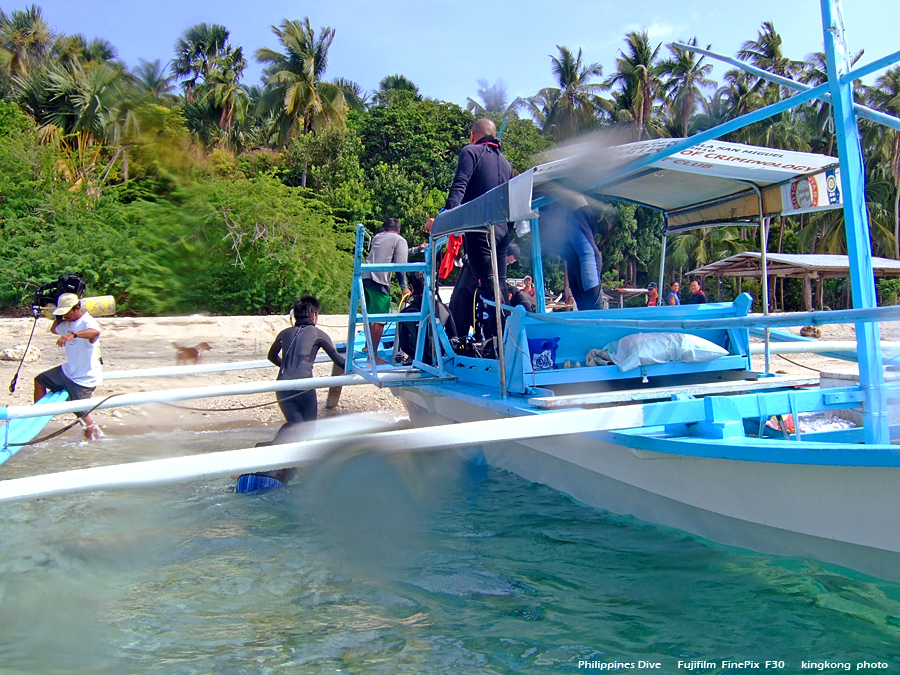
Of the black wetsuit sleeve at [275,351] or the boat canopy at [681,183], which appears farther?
the black wetsuit sleeve at [275,351]

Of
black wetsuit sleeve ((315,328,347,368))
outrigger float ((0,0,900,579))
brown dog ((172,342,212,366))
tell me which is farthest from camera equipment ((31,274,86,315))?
brown dog ((172,342,212,366))

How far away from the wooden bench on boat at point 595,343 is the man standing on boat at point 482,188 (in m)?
0.83

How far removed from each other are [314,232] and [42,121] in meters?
6.12

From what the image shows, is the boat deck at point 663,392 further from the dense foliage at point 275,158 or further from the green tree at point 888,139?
the green tree at point 888,139

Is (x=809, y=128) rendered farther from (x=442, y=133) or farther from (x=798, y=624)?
(x=798, y=624)

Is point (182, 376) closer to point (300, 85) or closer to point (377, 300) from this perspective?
point (377, 300)

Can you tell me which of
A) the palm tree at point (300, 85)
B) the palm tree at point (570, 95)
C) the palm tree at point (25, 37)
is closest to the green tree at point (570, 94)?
the palm tree at point (570, 95)

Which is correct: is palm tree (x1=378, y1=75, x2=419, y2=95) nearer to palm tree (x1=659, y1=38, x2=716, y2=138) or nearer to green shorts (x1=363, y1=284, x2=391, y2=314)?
palm tree (x1=659, y1=38, x2=716, y2=138)

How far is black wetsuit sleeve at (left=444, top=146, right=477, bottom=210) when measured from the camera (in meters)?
5.27

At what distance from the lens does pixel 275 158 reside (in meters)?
23.2

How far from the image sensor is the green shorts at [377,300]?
7707 mm

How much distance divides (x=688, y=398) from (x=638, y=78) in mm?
31604

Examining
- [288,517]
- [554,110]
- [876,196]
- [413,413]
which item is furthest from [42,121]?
[876,196]

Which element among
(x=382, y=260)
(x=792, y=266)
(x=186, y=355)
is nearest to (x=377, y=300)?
(x=382, y=260)
